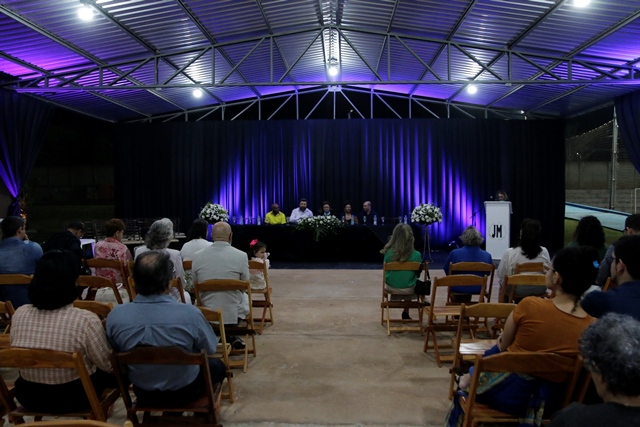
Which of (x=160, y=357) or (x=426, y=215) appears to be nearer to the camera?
(x=160, y=357)

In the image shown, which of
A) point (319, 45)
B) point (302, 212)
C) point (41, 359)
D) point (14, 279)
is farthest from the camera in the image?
point (302, 212)

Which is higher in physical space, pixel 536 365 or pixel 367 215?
pixel 367 215

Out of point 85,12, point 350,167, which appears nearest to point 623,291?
point 85,12

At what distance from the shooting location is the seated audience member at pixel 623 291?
2246mm

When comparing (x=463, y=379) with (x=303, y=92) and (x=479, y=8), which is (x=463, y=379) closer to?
(x=479, y=8)

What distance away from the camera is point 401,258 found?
4.94 metres

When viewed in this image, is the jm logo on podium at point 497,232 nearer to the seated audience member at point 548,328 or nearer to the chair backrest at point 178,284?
the chair backrest at point 178,284

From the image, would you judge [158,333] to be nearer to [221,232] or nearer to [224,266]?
[224,266]

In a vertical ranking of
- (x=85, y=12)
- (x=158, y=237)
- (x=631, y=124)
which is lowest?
(x=158, y=237)

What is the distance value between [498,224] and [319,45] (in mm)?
5334

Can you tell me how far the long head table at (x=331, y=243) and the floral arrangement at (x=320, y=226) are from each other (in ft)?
0.36

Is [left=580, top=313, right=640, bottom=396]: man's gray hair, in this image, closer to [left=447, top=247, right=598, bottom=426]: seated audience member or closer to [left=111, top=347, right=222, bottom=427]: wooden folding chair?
[left=447, top=247, right=598, bottom=426]: seated audience member

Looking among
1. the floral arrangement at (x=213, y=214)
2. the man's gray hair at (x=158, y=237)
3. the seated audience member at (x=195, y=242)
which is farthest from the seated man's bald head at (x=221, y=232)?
the floral arrangement at (x=213, y=214)

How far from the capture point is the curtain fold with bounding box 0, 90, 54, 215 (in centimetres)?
954
